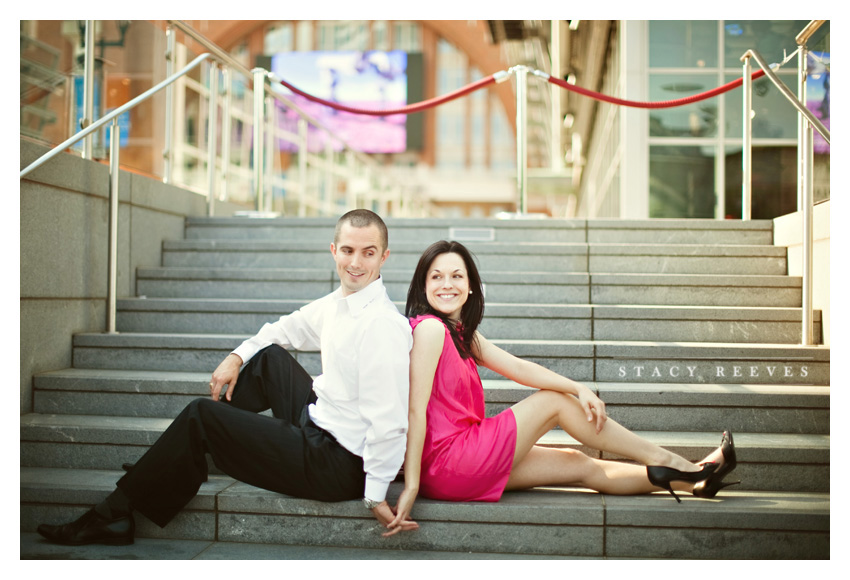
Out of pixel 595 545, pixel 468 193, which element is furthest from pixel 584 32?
pixel 468 193

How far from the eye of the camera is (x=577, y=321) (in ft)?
12.2

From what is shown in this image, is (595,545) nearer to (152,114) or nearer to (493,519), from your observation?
(493,519)

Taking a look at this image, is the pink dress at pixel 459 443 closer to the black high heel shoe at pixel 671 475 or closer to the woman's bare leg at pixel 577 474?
the woman's bare leg at pixel 577 474

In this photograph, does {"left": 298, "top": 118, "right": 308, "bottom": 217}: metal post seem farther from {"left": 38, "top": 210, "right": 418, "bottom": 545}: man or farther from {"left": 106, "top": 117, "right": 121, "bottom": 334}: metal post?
{"left": 38, "top": 210, "right": 418, "bottom": 545}: man

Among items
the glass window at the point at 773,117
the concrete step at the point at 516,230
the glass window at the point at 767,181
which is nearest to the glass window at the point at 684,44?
the glass window at the point at 773,117

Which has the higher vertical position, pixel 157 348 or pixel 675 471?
pixel 157 348

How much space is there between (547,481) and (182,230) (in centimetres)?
313

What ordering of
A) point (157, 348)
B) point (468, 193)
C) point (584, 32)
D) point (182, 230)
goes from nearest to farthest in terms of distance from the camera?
point (157, 348)
point (182, 230)
point (584, 32)
point (468, 193)

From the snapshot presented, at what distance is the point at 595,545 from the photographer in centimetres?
246

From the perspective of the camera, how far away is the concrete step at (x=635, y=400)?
120 inches

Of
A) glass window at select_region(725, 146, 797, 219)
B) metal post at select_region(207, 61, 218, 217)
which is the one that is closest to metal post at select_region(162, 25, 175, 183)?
metal post at select_region(207, 61, 218, 217)

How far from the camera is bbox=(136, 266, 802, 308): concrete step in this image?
3.92 m

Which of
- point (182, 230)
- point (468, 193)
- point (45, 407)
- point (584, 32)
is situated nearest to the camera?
point (45, 407)

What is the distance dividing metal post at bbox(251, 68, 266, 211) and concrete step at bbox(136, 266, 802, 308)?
1700 mm
